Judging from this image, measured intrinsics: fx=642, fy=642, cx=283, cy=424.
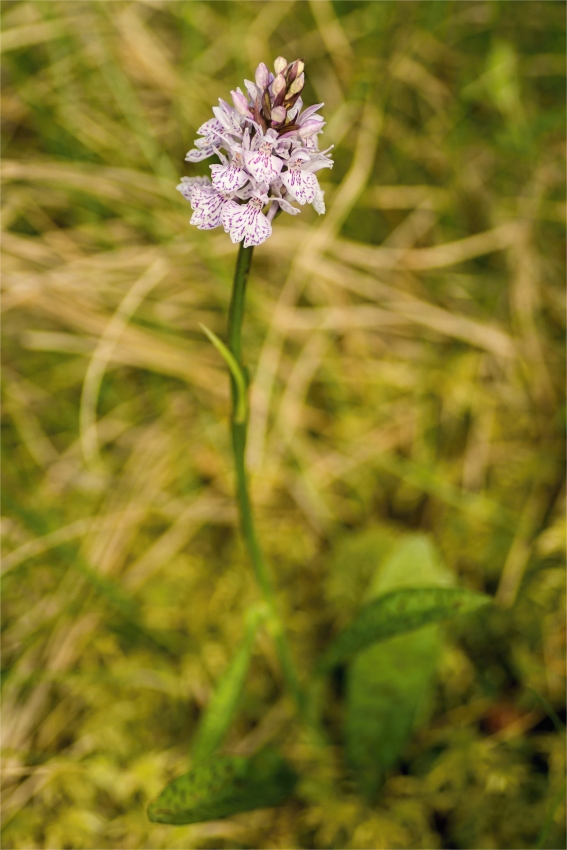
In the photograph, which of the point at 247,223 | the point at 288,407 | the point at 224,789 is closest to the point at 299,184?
the point at 247,223

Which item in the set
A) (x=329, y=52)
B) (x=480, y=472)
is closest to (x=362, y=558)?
(x=480, y=472)

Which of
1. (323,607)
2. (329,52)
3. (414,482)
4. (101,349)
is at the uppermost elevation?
(329,52)

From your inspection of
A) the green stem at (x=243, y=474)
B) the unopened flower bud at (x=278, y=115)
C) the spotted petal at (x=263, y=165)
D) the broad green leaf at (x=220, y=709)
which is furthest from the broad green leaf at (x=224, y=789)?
the unopened flower bud at (x=278, y=115)

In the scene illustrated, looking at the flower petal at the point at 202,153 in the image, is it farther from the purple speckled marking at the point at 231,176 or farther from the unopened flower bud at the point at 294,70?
the unopened flower bud at the point at 294,70

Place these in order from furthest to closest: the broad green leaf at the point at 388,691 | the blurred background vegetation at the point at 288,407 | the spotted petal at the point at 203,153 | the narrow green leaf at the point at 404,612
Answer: the blurred background vegetation at the point at 288,407 → the broad green leaf at the point at 388,691 → the narrow green leaf at the point at 404,612 → the spotted petal at the point at 203,153

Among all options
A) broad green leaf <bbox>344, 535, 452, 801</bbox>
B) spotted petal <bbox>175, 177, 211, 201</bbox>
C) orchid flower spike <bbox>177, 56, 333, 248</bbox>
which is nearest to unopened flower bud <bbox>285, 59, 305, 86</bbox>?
orchid flower spike <bbox>177, 56, 333, 248</bbox>

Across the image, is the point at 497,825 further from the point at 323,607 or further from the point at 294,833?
the point at 323,607

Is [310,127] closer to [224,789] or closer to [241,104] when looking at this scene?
[241,104]

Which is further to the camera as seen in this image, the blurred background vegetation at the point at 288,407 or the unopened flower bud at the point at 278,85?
the blurred background vegetation at the point at 288,407
